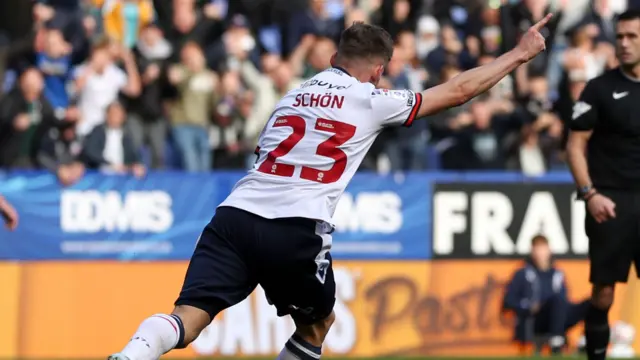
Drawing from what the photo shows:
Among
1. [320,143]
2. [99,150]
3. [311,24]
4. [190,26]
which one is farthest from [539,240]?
[320,143]

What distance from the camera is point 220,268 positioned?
7098 millimetres

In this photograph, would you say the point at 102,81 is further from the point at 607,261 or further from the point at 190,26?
the point at 607,261

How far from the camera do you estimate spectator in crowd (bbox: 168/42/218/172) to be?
1543cm

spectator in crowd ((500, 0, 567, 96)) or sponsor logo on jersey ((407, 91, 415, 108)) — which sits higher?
spectator in crowd ((500, 0, 567, 96))

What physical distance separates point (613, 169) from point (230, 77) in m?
7.38

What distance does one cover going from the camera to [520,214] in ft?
49.7

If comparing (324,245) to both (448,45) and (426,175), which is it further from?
(448,45)

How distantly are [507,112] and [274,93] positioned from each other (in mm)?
2919

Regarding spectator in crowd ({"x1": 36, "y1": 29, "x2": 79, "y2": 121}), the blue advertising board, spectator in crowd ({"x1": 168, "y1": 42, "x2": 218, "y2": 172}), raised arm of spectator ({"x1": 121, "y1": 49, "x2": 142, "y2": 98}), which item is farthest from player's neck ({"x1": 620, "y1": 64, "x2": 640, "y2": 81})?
spectator in crowd ({"x1": 36, "y1": 29, "x2": 79, "y2": 121})

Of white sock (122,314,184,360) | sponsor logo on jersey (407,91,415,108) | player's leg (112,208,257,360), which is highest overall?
sponsor logo on jersey (407,91,415,108)

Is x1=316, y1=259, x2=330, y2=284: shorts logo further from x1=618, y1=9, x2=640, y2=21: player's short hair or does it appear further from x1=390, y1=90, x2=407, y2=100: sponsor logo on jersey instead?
x1=618, y1=9, x2=640, y2=21: player's short hair

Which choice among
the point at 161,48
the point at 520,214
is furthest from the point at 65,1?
the point at 520,214

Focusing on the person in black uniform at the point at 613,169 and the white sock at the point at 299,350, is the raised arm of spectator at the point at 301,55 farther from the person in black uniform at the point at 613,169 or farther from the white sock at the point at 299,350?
the white sock at the point at 299,350

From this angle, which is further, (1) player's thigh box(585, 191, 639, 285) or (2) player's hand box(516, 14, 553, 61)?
(1) player's thigh box(585, 191, 639, 285)
